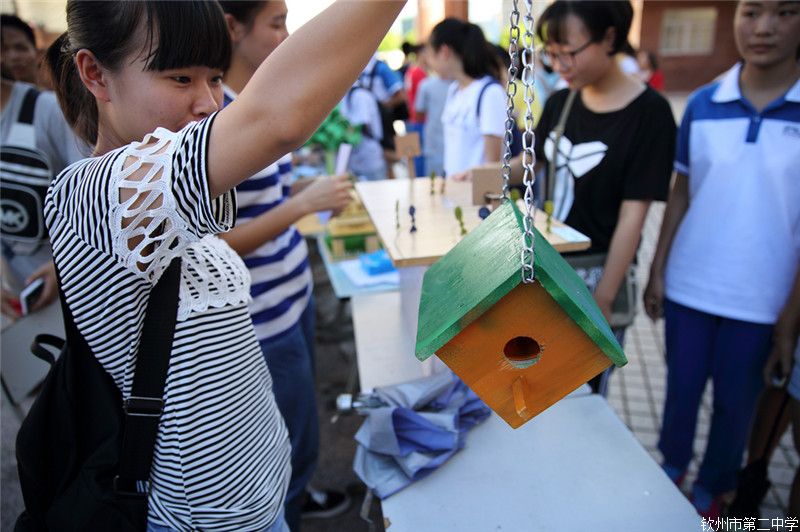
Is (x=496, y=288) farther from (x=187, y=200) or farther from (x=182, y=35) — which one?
(x=182, y=35)

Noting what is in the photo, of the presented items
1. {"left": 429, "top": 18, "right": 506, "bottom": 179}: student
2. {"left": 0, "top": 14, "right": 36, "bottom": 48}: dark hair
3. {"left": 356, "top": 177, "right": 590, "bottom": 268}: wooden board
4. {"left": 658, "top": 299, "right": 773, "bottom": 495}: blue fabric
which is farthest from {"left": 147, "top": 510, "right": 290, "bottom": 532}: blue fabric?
{"left": 0, "top": 14, "right": 36, "bottom": 48}: dark hair

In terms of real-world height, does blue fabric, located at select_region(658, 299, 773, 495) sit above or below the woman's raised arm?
below

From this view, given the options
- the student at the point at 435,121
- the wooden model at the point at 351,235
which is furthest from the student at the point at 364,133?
the wooden model at the point at 351,235

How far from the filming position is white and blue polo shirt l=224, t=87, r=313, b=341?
1.60 m

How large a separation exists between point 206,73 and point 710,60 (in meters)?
20.9

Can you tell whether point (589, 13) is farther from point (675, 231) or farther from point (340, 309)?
point (340, 309)

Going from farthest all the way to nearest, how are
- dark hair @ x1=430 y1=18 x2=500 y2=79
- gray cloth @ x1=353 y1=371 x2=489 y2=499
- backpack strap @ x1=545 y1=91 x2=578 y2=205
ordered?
1. dark hair @ x1=430 y1=18 x2=500 y2=79
2. backpack strap @ x1=545 y1=91 x2=578 y2=205
3. gray cloth @ x1=353 y1=371 x2=489 y2=499

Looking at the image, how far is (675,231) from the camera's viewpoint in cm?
229

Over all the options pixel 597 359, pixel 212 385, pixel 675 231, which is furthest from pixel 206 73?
pixel 675 231

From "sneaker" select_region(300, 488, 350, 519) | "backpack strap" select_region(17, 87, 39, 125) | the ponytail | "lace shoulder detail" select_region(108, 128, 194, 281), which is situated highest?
the ponytail

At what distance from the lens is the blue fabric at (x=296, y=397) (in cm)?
173

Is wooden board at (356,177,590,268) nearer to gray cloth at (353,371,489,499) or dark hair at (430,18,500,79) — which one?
gray cloth at (353,371,489,499)

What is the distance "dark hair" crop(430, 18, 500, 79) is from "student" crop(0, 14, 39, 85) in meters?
2.39

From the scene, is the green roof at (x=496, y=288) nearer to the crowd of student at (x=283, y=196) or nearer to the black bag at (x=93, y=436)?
the crowd of student at (x=283, y=196)
